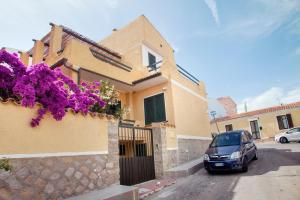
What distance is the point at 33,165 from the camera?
17.3 feet


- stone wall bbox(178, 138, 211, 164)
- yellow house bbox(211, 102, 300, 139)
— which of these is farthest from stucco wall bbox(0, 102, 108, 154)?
yellow house bbox(211, 102, 300, 139)

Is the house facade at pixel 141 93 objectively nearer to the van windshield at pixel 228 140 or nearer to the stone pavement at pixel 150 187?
the stone pavement at pixel 150 187

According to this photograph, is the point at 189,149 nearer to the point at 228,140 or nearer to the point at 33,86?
the point at 228,140

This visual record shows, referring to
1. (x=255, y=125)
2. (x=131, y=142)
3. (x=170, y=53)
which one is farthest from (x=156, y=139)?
(x=255, y=125)

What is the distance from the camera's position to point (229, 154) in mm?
9195

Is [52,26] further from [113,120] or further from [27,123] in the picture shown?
[27,123]

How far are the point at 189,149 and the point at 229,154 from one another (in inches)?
169

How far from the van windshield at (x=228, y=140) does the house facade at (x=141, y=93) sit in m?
2.22

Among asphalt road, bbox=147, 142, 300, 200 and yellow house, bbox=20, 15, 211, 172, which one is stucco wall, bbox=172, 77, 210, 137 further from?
asphalt road, bbox=147, 142, 300, 200

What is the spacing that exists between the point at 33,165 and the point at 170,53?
681 inches

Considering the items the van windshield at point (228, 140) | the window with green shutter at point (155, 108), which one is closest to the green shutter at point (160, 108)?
the window with green shutter at point (155, 108)

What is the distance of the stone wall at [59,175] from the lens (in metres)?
4.87

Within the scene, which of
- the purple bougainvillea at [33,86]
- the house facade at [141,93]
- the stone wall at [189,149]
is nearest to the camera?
the purple bougainvillea at [33,86]

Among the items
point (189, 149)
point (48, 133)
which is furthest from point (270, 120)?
point (48, 133)
